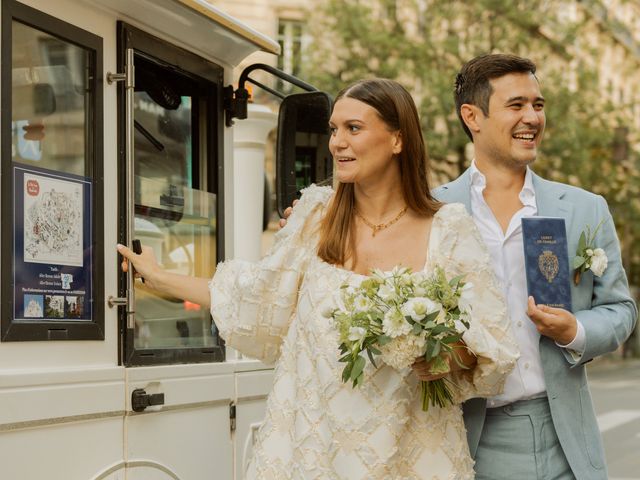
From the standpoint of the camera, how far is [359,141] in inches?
124

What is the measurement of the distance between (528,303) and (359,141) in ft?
2.07

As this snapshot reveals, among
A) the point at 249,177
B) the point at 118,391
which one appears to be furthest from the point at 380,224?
the point at 249,177

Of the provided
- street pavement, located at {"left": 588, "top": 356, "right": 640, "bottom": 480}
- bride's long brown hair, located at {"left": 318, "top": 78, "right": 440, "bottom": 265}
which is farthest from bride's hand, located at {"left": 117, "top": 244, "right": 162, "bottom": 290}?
street pavement, located at {"left": 588, "top": 356, "right": 640, "bottom": 480}

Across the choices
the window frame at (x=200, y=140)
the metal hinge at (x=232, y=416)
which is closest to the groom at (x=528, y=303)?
the window frame at (x=200, y=140)

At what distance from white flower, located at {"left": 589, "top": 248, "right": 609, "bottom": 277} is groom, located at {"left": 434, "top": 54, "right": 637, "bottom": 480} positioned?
7 cm

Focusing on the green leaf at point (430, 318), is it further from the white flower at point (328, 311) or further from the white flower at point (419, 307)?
the white flower at point (328, 311)

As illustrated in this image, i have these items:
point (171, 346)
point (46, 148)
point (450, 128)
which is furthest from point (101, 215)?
point (450, 128)

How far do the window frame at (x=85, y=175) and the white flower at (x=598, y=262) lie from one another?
1.35 metres

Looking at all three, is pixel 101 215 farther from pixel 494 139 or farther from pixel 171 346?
pixel 494 139

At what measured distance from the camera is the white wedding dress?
9.73 feet

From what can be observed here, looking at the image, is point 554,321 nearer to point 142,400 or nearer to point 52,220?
point 142,400

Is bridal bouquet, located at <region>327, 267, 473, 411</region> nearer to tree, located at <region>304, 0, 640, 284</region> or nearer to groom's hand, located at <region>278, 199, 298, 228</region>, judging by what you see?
groom's hand, located at <region>278, 199, 298, 228</region>

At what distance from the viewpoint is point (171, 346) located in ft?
11.7

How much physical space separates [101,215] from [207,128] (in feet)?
2.91
